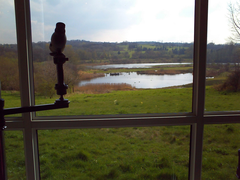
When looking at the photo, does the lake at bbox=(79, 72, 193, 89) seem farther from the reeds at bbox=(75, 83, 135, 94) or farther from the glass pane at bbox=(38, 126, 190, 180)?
the glass pane at bbox=(38, 126, 190, 180)

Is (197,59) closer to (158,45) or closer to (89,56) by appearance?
(158,45)

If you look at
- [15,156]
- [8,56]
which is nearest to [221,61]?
[8,56]

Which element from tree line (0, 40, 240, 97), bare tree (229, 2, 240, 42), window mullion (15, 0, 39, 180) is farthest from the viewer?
bare tree (229, 2, 240, 42)

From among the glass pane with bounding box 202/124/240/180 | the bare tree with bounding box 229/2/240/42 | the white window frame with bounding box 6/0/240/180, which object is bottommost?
the glass pane with bounding box 202/124/240/180

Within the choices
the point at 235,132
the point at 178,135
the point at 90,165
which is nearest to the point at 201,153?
the point at 178,135

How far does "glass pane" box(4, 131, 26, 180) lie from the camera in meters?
1.84

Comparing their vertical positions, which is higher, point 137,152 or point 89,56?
point 89,56

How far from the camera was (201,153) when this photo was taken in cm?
189

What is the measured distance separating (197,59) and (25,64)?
176cm

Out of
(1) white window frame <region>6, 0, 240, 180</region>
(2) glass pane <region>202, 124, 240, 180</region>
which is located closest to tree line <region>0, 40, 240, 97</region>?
(1) white window frame <region>6, 0, 240, 180</region>

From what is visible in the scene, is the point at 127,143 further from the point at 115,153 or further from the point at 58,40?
the point at 58,40

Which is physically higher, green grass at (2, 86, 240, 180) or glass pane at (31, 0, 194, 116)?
glass pane at (31, 0, 194, 116)

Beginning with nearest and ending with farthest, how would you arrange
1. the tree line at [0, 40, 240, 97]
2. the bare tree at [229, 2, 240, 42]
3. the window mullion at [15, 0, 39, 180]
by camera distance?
the window mullion at [15, 0, 39, 180], the tree line at [0, 40, 240, 97], the bare tree at [229, 2, 240, 42]

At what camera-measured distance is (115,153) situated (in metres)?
1.92
